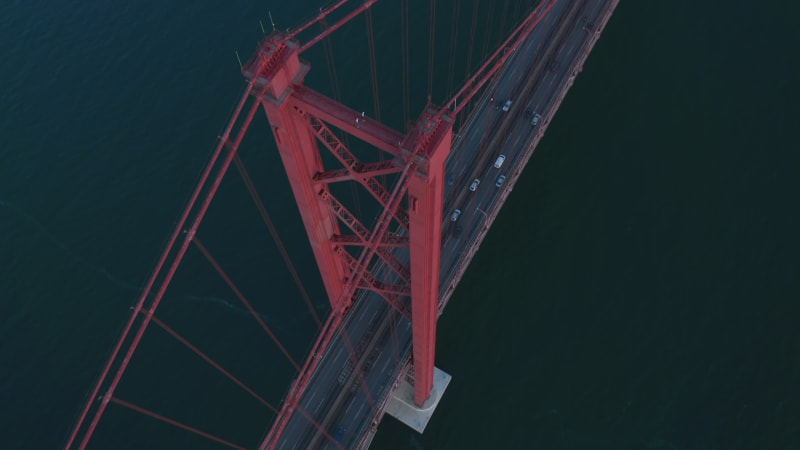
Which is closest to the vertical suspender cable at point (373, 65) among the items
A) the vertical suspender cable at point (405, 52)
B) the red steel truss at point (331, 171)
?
the vertical suspender cable at point (405, 52)

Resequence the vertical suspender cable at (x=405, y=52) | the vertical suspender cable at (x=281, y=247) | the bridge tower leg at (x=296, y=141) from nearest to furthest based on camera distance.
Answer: the bridge tower leg at (x=296, y=141) → the vertical suspender cable at (x=281, y=247) → the vertical suspender cable at (x=405, y=52)

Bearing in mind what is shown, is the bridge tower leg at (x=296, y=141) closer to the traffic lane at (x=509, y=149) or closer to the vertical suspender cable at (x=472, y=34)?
the traffic lane at (x=509, y=149)

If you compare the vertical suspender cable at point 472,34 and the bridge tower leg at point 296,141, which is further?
the vertical suspender cable at point 472,34

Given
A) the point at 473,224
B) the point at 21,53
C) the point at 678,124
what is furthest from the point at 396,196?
the point at 21,53

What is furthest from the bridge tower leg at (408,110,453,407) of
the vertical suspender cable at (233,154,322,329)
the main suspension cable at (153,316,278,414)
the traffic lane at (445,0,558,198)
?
the traffic lane at (445,0,558,198)

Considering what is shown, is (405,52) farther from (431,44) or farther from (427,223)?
(427,223)

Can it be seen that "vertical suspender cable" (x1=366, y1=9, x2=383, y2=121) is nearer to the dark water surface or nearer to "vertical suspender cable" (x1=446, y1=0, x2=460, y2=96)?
the dark water surface
